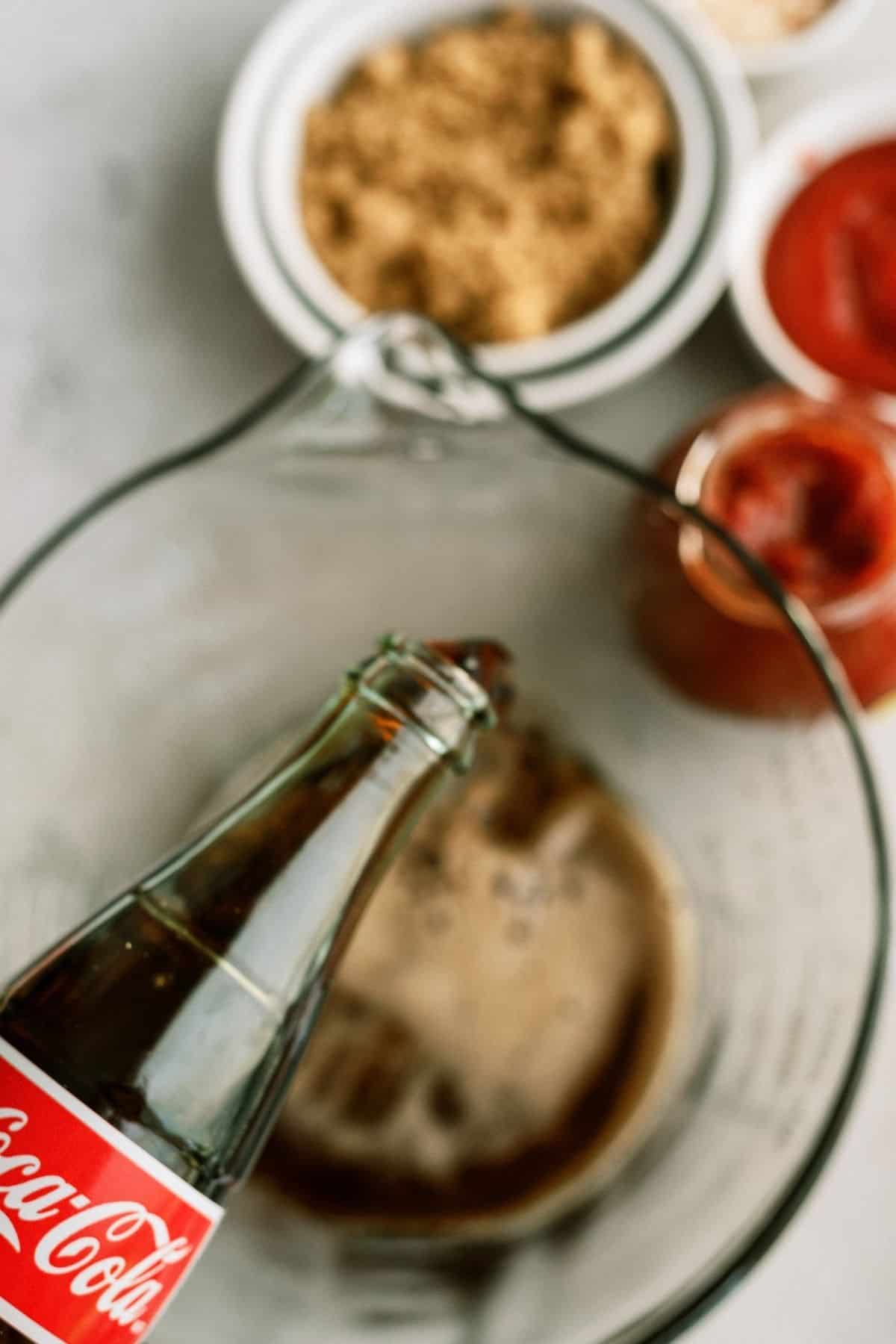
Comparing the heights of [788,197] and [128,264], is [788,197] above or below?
below

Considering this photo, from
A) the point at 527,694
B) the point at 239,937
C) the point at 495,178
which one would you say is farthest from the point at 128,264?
the point at 239,937

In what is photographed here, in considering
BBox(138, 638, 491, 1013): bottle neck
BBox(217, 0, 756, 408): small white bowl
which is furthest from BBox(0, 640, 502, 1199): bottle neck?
BBox(217, 0, 756, 408): small white bowl

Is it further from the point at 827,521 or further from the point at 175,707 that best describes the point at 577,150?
the point at 175,707

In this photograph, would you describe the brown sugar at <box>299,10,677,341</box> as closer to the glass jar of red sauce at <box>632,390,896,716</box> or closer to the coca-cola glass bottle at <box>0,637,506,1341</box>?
the glass jar of red sauce at <box>632,390,896,716</box>

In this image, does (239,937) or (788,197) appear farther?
(788,197)

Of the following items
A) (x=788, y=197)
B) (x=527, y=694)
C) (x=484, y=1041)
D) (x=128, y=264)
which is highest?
(x=128, y=264)

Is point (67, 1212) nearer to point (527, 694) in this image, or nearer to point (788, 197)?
point (527, 694)

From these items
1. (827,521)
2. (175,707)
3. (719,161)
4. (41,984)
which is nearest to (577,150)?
(719,161)
